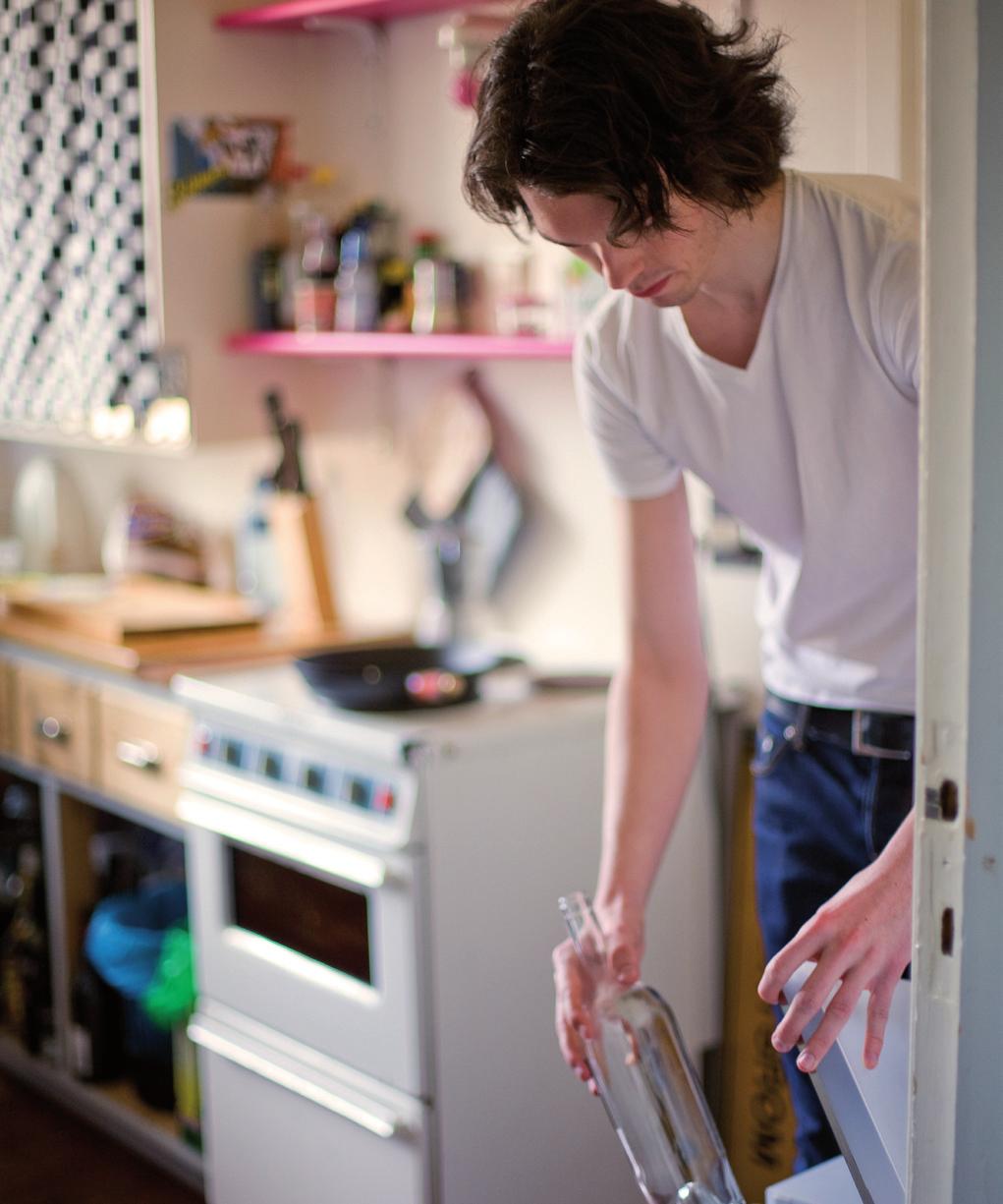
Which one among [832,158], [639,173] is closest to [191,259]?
[832,158]

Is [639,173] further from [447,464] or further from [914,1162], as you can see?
[447,464]

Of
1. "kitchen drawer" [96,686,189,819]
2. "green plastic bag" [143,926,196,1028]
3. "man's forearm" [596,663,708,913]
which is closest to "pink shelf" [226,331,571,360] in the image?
"kitchen drawer" [96,686,189,819]

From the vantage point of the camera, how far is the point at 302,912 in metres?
2.38

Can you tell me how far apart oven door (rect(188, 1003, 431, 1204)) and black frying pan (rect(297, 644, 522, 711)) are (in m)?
0.52

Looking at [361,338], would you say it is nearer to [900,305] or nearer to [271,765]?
[271,765]

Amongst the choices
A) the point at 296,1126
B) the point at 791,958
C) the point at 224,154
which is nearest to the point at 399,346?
the point at 224,154

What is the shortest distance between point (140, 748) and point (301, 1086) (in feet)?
2.22

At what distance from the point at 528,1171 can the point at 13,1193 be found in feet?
3.66

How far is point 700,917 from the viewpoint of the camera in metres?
2.40

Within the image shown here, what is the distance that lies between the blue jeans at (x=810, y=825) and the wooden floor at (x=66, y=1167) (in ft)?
5.18

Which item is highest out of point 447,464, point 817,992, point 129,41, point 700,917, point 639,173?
point 129,41

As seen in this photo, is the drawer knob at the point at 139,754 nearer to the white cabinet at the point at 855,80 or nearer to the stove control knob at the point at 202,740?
the stove control knob at the point at 202,740

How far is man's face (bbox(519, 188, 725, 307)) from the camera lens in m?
1.21

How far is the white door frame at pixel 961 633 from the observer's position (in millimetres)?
824
